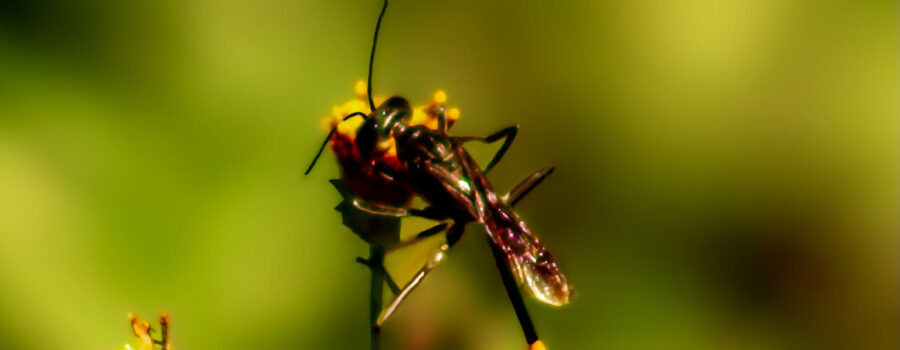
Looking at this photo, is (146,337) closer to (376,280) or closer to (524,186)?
A: (376,280)

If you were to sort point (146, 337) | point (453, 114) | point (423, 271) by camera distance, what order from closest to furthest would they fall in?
1. point (146, 337)
2. point (423, 271)
3. point (453, 114)

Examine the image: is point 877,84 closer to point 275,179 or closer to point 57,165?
point 275,179

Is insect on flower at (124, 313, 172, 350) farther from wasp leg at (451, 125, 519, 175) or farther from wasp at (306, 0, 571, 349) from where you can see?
wasp leg at (451, 125, 519, 175)

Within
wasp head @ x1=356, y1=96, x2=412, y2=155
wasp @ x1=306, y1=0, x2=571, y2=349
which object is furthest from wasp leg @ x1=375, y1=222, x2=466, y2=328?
wasp head @ x1=356, y1=96, x2=412, y2=155

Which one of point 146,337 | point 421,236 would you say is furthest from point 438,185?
point 146,337

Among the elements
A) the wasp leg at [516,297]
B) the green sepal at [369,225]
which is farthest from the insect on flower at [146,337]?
the wasp leg at [516,297]

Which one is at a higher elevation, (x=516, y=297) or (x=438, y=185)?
(x=438, y=185)

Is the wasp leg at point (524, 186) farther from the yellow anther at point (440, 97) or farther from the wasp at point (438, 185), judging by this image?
the yellow anther at point (440, 97)
